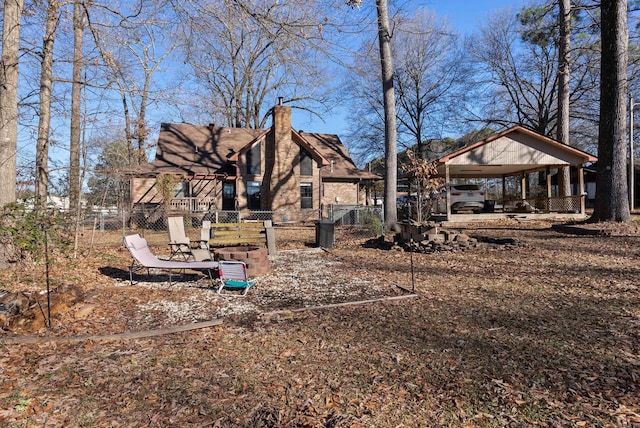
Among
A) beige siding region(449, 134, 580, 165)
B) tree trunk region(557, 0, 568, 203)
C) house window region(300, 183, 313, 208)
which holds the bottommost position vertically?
house window region(300, 183, 313, 208)

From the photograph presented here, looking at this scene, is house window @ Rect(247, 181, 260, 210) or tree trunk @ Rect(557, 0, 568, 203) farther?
house window @ Rect(247, 181, 260, 210)

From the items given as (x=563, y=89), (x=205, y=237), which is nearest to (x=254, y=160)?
(x=205, y=237)

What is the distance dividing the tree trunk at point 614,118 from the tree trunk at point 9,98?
51.9 feet

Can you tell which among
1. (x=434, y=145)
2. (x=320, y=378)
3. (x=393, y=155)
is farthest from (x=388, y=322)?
(x=434, y=145)

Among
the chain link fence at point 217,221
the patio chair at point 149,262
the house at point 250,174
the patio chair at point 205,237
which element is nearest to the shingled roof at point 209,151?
the house at point 250,174

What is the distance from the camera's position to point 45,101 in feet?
30.0

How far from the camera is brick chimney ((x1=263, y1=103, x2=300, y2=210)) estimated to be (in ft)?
74.5

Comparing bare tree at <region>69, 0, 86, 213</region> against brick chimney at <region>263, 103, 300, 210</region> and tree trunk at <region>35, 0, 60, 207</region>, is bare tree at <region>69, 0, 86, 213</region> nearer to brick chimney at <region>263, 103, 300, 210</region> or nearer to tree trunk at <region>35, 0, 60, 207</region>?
tree trunk at <region>35, 0, 60, 207</region>

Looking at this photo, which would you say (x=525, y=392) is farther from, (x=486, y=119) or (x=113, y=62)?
(x=486, y=119)

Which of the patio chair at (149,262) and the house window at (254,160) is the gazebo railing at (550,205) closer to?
the house window at (254,160)

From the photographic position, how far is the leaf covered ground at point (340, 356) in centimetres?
281

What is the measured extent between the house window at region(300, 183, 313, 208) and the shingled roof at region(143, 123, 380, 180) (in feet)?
6.16

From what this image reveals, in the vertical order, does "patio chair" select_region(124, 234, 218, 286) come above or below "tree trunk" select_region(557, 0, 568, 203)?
below

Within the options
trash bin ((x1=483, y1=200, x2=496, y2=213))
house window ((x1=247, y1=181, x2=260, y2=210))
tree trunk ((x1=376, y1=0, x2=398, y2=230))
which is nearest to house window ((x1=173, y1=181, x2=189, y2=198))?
house window ((x1=247, y1=181, x2=260, y2=210))
